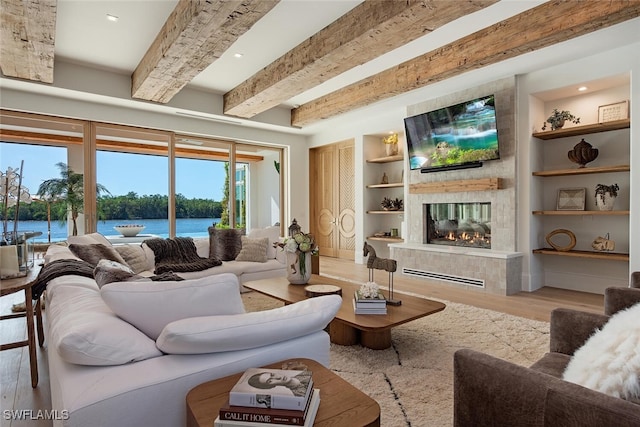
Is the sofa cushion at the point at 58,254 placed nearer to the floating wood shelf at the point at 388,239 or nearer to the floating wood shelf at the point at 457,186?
the floating wood shelf at the point at 457,186

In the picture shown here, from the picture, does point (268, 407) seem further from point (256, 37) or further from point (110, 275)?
point (256, 37)

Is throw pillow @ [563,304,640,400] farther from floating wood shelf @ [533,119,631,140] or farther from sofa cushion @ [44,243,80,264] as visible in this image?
floating wood shelf @ [533,119,631,140]

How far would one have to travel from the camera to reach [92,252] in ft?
10.5

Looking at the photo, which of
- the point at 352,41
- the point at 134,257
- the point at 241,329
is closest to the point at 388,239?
the point at 352,41

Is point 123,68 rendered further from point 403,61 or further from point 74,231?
point 403,61

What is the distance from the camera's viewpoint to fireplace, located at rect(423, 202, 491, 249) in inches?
195

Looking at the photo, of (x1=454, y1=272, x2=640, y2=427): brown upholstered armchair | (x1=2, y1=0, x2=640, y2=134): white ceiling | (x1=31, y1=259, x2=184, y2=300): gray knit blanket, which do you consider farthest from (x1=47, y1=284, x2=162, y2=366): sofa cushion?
(x1=2, y1=0, x2=640, y2=134): white ceiling

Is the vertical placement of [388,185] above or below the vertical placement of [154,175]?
below

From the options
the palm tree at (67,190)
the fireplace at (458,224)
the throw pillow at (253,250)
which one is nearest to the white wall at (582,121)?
the fireplace at (458,224)

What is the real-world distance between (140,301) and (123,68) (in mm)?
4494

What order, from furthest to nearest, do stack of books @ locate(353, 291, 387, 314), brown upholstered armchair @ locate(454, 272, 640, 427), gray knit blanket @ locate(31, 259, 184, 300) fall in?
1. stack of books @ locate(353, 291, 387, 314)
2. gray knit blanket @ locate(31, 259, 184, 300)
3. brown upholstered armchair @ locate(454, 272, 640, 427)

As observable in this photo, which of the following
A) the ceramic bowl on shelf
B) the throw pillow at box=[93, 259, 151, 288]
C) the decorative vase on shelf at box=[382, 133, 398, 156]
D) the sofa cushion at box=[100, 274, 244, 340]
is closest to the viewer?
the sofa cushion at box=[100, 274, 244, 340]

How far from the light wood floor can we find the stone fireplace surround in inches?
6.8

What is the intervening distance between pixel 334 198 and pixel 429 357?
5205 mm
